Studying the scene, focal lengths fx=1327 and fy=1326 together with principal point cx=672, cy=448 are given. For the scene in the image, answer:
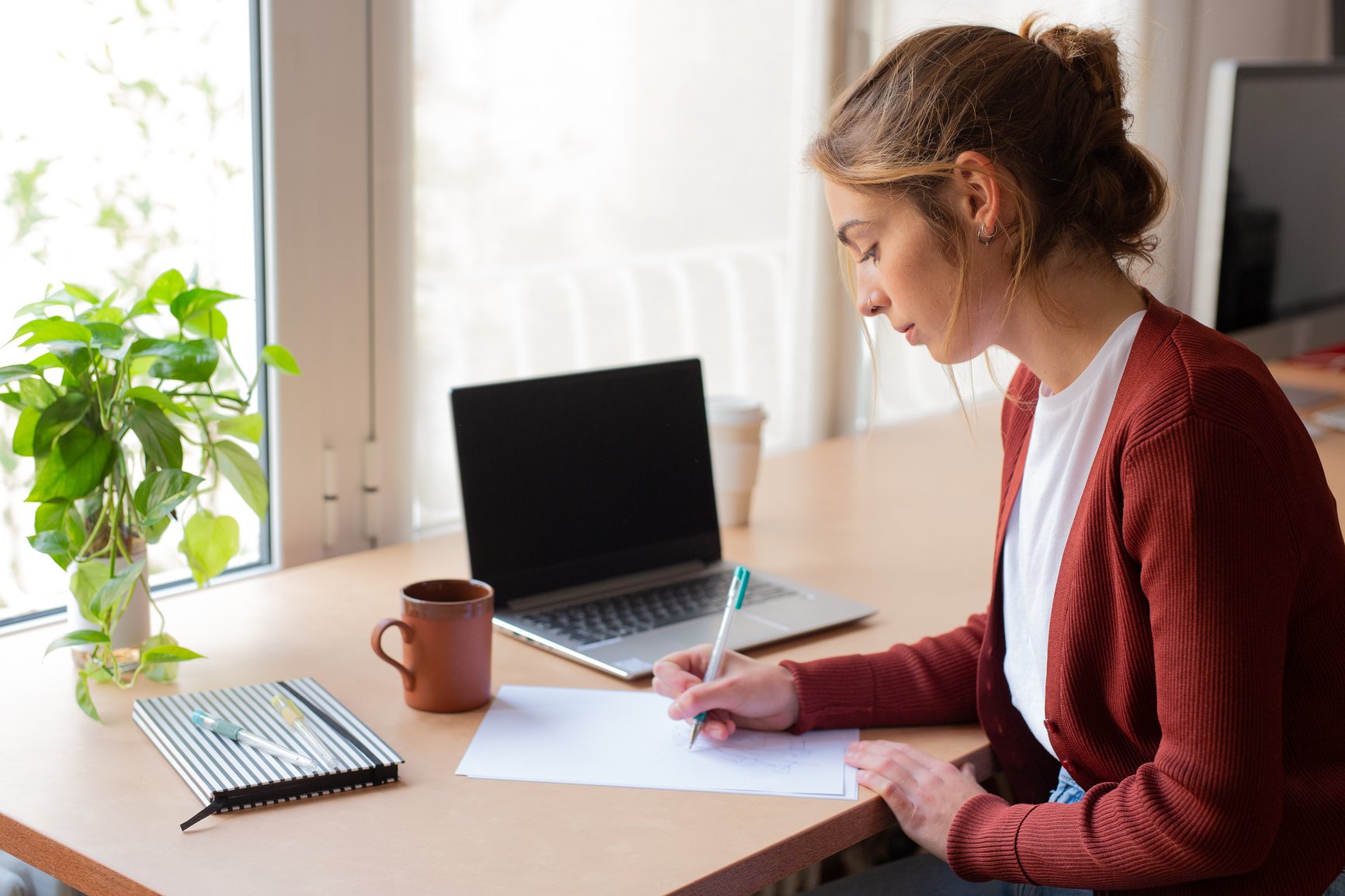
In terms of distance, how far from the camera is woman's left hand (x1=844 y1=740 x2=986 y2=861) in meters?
0.94

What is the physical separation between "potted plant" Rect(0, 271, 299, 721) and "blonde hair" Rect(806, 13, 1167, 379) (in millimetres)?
552

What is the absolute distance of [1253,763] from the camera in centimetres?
82

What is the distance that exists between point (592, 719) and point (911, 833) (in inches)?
10.8

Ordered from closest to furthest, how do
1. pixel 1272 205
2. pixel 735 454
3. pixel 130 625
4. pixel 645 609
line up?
1. pixel 130 625
2. pixel 645 609
3. pixel 735 454
4. pixel 1272 205

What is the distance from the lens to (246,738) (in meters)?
0.98

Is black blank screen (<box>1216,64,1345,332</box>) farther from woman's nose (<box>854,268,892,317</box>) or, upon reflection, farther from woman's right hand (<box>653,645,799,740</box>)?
woman's right hand (<box>653,645,799,740</box>)

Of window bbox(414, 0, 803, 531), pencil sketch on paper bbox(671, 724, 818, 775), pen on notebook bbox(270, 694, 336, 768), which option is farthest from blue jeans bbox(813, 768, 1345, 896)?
window bbox(414, 0, 803, 531)

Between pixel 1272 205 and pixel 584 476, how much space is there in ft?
4.93

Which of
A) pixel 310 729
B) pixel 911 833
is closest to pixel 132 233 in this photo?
pixel 310 729

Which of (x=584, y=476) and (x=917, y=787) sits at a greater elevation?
(x=584, y=476)

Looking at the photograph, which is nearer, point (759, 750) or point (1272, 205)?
point (759, 750)

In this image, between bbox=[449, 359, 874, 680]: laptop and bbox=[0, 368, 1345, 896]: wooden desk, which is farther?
bbox=[449, 359, 874, 680]: laptop

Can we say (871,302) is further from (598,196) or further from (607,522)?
(598,196)

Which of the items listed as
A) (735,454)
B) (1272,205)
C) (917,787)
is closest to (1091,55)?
(917,787)
